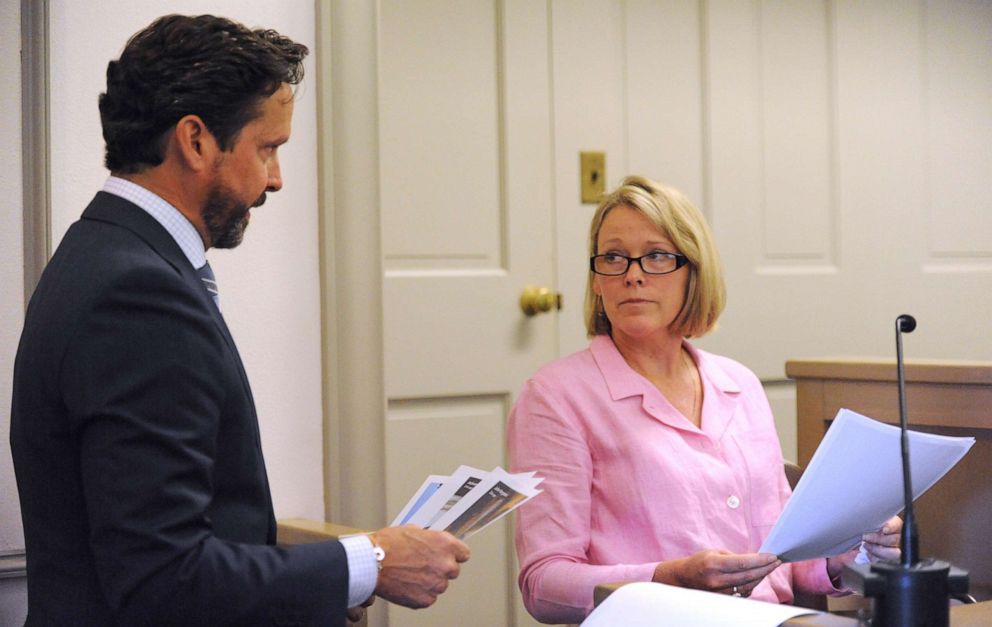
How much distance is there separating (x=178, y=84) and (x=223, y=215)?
0.17 m

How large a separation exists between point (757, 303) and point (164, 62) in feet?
6.79

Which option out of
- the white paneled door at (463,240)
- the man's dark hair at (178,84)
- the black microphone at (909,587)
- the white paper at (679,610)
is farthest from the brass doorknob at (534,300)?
the black microphone at (909,587)

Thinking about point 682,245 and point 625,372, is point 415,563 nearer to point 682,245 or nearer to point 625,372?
point 625,372

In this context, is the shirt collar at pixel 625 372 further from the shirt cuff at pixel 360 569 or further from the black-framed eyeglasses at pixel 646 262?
the shirt cuff at pixel 360 569

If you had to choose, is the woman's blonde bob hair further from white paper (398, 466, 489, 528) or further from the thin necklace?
white paper (398, 466, 489, 528)

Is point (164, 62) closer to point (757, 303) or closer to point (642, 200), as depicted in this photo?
point (642, 200)

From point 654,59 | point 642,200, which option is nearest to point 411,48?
point 654,59

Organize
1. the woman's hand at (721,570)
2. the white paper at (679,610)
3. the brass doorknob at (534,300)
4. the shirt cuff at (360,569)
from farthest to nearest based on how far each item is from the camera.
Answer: the brass doorknob at (534,300) → the woman's hand at (721,570) → the shirt cuff at (360,569) → the white paper at (679,610)

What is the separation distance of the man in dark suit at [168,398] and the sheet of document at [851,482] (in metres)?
0.41

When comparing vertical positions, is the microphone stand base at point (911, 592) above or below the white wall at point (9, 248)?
below

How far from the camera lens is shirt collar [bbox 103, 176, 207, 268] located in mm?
1453

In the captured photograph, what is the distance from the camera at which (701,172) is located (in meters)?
3.15

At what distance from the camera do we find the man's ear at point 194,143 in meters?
1.46

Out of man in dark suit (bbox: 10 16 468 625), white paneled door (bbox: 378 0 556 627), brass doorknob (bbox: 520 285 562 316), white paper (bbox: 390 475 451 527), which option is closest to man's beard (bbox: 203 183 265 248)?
man in dark suit (bbox: 10 16 468 625)
